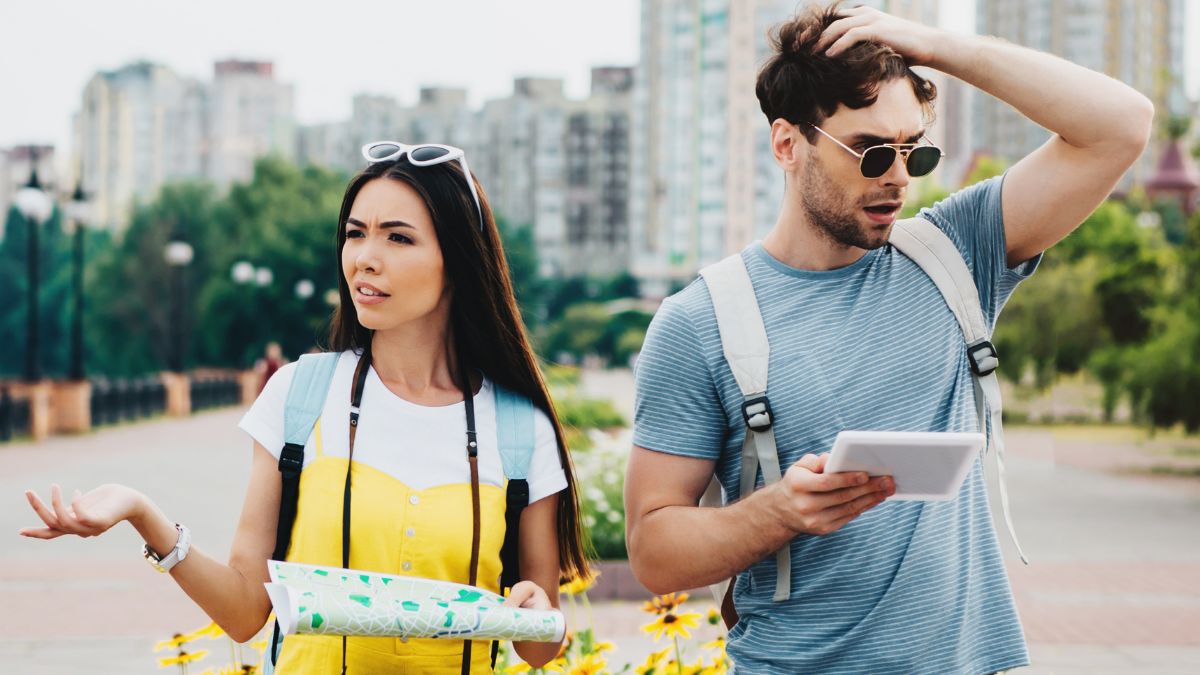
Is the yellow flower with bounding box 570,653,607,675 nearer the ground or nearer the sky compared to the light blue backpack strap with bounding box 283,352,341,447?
nearer the ground

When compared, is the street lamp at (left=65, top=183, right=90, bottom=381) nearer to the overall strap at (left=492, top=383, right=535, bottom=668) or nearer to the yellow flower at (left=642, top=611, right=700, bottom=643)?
the yellow flower at (left=642, top=611, right=700, bottom=643)

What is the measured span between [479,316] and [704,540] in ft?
2.21

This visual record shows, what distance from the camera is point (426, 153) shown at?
2619 millimetres

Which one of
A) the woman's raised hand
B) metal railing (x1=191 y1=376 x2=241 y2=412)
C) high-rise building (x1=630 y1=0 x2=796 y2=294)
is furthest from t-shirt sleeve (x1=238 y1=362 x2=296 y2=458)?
high-rise building (x1=630 y1=0 x2=796 y2=294)

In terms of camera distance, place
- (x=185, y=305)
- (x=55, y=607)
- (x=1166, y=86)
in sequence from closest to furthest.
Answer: (x=55, y=607) < (x=1166, y=86) < (x=185, y=305)

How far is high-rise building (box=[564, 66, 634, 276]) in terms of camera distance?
113 m

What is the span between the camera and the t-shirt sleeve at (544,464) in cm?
257

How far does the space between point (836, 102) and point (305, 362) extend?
1075mm

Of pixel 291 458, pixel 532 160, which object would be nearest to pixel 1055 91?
pixel 291 458

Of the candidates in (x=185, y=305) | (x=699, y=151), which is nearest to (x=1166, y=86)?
(x=185, y=305)

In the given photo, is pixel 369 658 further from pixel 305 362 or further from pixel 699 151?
pixel 699 151

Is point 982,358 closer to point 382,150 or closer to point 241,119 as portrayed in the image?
point 382,150

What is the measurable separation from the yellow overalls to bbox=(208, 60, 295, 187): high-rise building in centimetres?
12997

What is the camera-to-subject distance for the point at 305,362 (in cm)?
261
